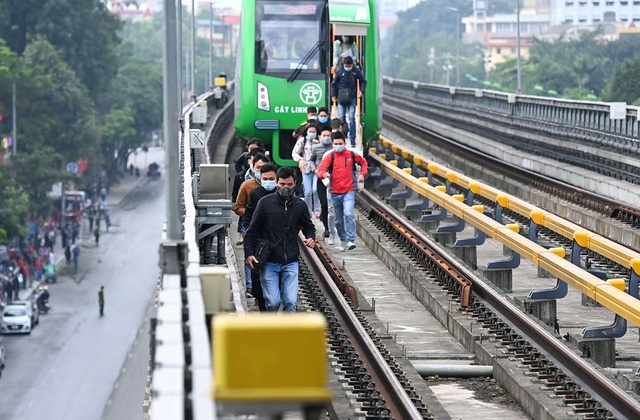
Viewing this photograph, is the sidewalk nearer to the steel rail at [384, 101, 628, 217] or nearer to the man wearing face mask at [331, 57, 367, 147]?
the steel rail at [384, 101, 628, 217]

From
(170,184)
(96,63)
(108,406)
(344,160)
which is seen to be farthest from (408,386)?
(96,63)

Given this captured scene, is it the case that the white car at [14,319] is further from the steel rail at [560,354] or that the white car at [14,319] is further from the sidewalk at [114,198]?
the steel rail at [560,354]

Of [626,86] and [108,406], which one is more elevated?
[626,86]

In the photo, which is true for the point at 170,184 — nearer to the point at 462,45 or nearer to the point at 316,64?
the point at 316,64

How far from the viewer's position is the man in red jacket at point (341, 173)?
68.9 feet

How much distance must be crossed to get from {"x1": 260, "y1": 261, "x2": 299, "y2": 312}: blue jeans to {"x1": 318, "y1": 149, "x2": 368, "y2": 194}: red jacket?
5848mm

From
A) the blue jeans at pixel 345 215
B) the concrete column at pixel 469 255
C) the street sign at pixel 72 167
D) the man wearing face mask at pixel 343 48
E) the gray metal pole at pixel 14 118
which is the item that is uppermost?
the man wearing face mask at pixel 343 48

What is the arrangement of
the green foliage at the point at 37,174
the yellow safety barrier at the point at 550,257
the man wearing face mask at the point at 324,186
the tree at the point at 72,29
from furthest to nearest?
the tree at the point at 72,29 → the green foliage at the point at 37,174 → the man wearing face mask at the point at 324,186 → the yellow safety barrier at the point at 550,257

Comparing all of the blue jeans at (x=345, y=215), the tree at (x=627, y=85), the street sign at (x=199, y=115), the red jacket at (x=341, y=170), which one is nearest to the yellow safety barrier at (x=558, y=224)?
the blue jeans at (x=345, y=215)

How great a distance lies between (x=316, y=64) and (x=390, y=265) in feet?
28.6

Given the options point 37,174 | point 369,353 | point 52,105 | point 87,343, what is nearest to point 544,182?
point 369,353

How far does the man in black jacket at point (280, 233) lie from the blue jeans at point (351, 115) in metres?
13.5

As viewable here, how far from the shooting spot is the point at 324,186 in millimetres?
22875

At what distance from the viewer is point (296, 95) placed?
100 feet
